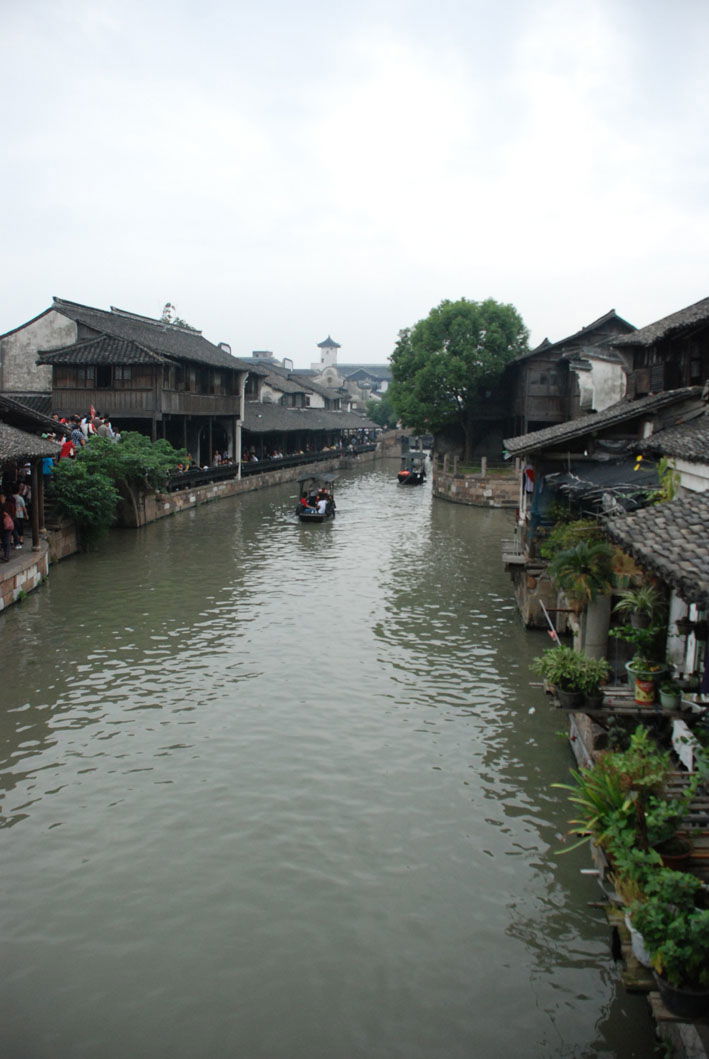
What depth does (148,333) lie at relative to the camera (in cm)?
3900

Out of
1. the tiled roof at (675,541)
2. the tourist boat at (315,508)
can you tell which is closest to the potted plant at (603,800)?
the tiled roof at (675,541)

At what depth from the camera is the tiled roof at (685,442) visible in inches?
400

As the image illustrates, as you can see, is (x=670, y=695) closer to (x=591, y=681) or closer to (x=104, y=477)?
(x=591, y=681)

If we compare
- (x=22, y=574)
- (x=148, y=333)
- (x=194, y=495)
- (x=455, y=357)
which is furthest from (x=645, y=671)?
(x=455, y=357)

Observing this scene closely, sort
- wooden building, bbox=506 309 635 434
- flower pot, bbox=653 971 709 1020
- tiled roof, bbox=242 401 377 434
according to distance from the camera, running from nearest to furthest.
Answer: flower pot, bbox=653 971 709 1020 < wooden building, bbox=506 309 635 434 < tiled roof, bbox=242 401 377 434

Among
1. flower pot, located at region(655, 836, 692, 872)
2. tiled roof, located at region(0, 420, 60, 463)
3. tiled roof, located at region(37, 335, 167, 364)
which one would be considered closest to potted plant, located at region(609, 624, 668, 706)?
flower pot, located at region(655, 836, 692, 872)

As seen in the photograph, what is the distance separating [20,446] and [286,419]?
1480 inches

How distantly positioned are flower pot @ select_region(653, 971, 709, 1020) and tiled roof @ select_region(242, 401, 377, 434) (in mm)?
42201

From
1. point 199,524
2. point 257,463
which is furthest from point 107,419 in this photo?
point 257,463

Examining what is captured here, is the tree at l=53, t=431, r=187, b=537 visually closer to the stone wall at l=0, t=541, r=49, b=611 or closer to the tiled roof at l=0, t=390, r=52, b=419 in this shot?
the stone wall at l=0, t=541, r=49, b=611

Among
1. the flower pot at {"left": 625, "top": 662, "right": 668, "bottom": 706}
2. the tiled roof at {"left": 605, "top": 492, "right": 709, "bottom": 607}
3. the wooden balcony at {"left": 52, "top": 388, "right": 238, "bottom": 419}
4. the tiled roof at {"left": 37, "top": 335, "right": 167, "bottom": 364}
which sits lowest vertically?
the flower pot at {"left": 625, "top": 662, "right": 668, "bottom": 706}

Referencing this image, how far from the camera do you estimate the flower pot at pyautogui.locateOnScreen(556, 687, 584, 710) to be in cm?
851

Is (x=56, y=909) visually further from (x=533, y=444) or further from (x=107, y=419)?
(x=107, y=419)

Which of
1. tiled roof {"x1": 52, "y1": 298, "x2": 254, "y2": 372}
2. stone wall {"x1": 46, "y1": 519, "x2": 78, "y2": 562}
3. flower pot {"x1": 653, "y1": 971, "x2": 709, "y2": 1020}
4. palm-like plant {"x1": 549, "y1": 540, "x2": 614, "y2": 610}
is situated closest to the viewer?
flower pot {"x1": 653, "y1": 971, "x2": 709, "y2": 1020}
